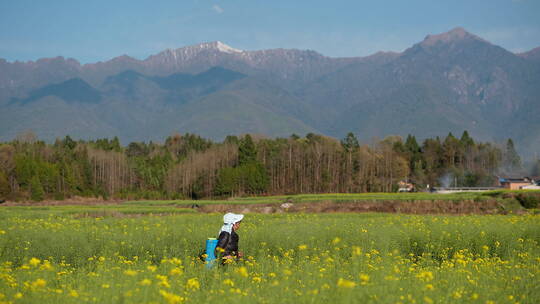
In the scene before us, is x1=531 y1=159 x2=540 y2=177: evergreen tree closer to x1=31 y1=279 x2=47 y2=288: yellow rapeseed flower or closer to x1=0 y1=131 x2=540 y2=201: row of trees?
x1=0 y1=131 x2=540 y2=201: row of trees

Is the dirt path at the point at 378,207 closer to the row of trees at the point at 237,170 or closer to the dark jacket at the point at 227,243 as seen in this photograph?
the row of trees at the point at 237,170

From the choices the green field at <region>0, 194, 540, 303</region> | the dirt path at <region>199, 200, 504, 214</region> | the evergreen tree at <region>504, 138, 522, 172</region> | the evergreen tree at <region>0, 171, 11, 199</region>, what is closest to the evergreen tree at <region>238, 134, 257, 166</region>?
the evergreen tree at <region>0, 171, 11, 199</region>

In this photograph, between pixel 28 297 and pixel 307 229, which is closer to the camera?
pixel 28 297

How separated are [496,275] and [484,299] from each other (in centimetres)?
262

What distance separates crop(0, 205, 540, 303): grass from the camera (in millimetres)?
8612

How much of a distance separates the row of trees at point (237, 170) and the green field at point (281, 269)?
6570 centimetres

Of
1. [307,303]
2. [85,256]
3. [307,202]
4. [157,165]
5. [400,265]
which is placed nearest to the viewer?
[307,303]

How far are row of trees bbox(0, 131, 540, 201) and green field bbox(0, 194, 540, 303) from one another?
216 ft

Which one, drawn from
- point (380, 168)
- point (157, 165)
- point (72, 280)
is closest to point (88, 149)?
point (157, 165)

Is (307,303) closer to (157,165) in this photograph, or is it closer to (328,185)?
(328,185)

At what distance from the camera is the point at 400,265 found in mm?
12500

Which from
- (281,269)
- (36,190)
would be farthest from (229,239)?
(36,190)

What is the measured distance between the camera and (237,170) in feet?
282

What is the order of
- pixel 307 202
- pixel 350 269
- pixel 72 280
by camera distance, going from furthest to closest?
1. pixel 307 202
2. pixel 350 269
3. pixel 72 280
